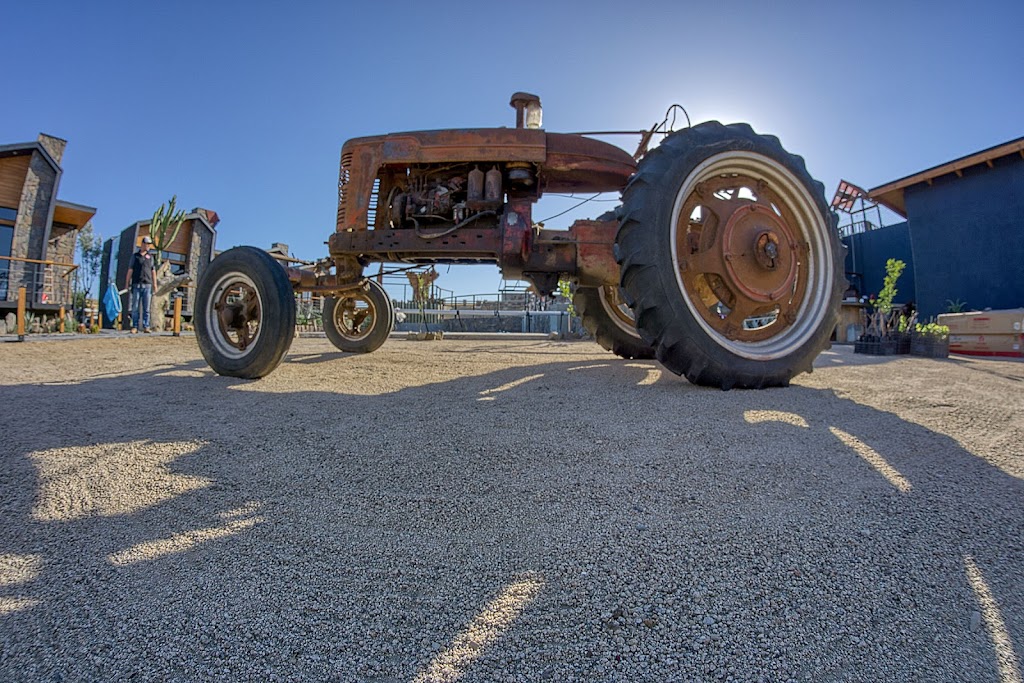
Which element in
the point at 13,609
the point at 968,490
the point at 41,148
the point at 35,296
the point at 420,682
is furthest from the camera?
the point at 41,148

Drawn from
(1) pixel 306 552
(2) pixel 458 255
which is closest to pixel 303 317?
(2) pixel 458 255

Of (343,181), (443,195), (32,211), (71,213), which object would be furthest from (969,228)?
(71,213)

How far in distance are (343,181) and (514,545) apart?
3.20 metres

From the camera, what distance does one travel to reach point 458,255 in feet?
10.8

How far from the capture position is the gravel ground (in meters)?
0.70

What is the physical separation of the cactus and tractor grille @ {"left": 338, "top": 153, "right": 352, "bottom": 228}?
14114 millimetres

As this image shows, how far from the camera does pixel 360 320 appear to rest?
200 inches

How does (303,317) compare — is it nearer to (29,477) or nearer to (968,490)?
(29,477)

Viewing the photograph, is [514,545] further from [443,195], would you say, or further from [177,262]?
[177,262]

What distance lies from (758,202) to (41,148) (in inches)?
741

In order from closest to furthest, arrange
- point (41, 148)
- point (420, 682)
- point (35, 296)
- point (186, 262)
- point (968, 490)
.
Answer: point (420, 682) → point (968, 490) → point (35, 296) → point (41, 148) → point (186, 262)

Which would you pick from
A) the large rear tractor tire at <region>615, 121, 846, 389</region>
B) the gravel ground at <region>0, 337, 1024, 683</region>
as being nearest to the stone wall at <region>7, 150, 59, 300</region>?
Result: the gravel ground at <region>0, 337, 1024, 683</region>

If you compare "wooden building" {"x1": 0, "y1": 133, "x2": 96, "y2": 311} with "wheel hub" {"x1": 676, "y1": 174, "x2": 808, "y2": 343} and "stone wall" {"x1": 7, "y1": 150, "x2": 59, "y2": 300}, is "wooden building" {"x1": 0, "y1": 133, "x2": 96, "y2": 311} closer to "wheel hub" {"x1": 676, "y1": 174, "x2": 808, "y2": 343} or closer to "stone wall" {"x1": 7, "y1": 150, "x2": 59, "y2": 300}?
"stone wall" {"x1": 7, "y1": 150, "x2": 59, "y2": 300}

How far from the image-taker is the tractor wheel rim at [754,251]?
267 centimetres
